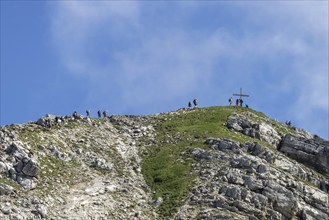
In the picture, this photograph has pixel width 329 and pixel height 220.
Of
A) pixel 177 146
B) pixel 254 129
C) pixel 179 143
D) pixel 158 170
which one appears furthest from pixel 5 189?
pixel 254 129

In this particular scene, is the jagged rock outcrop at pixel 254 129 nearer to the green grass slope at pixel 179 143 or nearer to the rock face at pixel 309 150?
the green grass slope at pixel 179 143

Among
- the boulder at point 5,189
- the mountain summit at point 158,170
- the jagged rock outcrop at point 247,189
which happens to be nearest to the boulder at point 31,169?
the mountain summit at point 158,170

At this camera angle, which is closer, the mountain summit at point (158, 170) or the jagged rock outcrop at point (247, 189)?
the mountain summit at point (158, 170)

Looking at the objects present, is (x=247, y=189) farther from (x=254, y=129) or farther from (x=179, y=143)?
(x=254, y=129)

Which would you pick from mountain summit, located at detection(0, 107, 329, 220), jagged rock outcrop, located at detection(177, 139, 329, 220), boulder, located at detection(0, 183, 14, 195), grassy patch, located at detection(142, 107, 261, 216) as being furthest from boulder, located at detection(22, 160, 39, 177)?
jagged rock outcrop, located at detection(177, 139, 329, 220)

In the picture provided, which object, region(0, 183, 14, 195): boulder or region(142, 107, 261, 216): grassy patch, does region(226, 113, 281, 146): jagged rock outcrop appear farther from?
region(0, 183, 14, 195): boulder

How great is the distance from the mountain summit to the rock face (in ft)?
0.51

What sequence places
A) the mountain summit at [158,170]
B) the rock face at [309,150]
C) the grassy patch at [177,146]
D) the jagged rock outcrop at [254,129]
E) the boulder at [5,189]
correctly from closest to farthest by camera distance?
the boulder at [5,189], the mountain summit at [158,170], the grassy patch at [177,146], the rock face at [309,150], the jagged rock outcrop at [254,129]

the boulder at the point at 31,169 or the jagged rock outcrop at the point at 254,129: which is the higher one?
the jagged rock outcrop at the point at 254,129

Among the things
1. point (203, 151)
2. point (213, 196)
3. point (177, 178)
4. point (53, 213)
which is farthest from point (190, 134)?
point (53, 213)

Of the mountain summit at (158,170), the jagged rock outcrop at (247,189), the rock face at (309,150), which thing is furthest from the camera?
the rock face at (309,150)

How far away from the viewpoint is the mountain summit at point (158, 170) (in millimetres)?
81938

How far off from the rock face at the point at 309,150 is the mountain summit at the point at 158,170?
156mm

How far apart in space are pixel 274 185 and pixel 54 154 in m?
29.4
